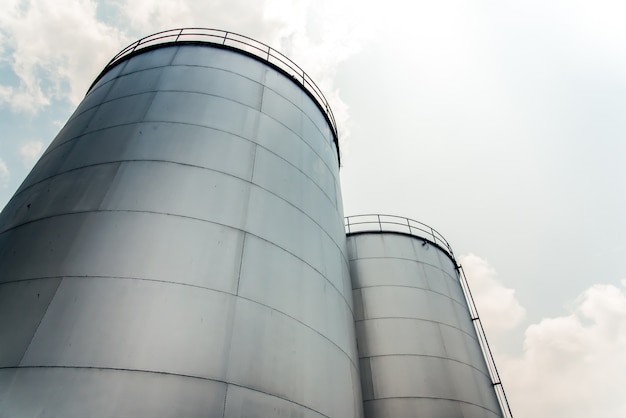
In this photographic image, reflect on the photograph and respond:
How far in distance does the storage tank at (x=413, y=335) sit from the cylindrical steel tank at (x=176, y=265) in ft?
14.5

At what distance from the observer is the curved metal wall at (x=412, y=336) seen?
10.7 m

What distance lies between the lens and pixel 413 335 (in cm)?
1203

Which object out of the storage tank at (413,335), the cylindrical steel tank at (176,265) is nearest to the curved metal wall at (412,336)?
the storage tank at (413,335)

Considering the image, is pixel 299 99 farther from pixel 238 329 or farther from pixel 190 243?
pixel 238 329

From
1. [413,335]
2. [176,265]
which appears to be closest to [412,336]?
[413,335]

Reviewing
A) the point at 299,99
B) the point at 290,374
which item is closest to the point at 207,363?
the point at 290,374

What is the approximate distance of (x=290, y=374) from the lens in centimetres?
516

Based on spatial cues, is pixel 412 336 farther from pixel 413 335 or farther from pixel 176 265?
pixel 176 265

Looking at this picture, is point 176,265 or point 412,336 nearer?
point 176,265

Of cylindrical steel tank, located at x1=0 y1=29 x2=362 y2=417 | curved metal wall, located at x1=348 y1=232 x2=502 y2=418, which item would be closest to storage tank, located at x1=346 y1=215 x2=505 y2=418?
curved metal wall, located at x1=348 y1=232 x2=502 y2=418

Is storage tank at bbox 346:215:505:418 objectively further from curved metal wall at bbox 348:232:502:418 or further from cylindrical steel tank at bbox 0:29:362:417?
cylindrical steel tank at bbox 0:29:362:417

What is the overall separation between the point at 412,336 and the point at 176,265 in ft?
31.6

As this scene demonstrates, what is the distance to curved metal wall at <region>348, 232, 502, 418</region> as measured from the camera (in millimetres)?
10672

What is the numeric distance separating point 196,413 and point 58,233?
3.61 meters
